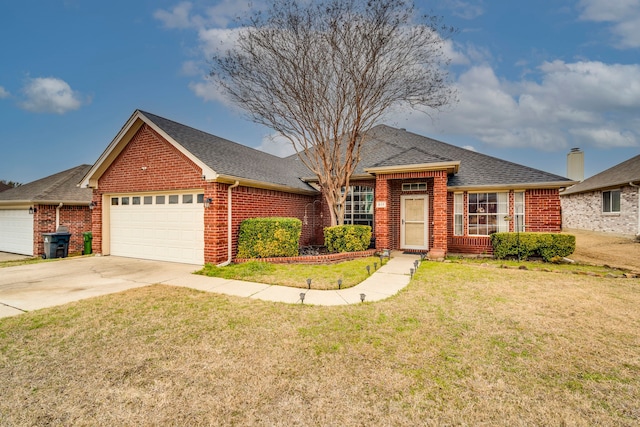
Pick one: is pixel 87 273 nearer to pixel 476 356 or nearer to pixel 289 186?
pixel 289 186

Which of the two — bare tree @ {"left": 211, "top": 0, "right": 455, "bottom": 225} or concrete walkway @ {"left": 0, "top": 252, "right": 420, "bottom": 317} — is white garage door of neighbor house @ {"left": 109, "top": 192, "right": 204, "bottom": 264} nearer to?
concrete walkway @ {"left": 0, "top": 252, "right": 420, "bottom": 317}

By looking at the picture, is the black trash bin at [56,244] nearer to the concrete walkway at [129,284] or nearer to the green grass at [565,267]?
the concrete walkway at [129,284]

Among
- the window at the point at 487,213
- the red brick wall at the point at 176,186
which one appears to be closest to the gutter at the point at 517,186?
the window at the point at 487,213

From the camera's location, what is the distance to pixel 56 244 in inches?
463

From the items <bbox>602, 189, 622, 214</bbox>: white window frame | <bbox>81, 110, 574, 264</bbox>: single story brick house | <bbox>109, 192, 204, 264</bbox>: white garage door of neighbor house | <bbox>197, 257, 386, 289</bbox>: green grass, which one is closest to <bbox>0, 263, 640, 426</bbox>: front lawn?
<bbox>197, 257, 386, 289</bbox>: green grass

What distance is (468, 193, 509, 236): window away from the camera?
35.8 feet

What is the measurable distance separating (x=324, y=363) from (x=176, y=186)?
839cm

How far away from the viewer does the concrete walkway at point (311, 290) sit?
5516 mm

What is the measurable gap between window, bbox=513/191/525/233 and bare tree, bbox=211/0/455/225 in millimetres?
4523

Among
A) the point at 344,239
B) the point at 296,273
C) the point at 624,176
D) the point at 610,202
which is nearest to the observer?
the point at 296,273

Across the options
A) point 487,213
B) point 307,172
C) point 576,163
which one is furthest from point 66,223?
point 576,163

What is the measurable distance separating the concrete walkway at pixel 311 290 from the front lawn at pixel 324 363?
52 cm

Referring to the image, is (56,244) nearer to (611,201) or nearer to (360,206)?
(360,206)

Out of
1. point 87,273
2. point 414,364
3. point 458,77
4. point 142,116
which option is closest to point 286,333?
point 414,364
